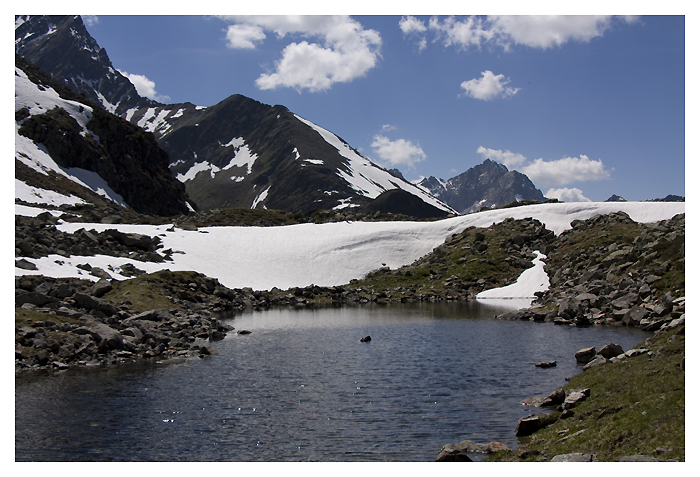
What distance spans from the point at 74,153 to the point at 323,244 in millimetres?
104929

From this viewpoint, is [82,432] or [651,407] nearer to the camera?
[651,407]

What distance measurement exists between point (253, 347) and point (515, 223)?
215ft

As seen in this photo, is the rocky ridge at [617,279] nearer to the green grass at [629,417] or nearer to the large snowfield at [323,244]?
the large snowfield at [323,244]

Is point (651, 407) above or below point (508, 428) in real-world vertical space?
above

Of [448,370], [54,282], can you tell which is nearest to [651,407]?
[448,370]

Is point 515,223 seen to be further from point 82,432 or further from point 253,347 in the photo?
point 82,432

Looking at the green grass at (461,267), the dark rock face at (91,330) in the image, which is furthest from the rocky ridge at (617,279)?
the dark rock face at (91,330)

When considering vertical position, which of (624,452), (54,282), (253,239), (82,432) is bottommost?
(82,432)

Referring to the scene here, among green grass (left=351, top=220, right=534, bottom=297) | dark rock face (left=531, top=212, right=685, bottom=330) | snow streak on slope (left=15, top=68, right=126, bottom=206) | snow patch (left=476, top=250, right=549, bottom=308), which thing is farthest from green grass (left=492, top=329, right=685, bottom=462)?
snow streak on slope (left=15, top=68, right=126, bottom=206)

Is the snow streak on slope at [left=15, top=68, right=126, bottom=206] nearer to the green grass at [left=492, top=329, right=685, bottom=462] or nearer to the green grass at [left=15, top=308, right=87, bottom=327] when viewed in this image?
the green grass at [left=15, top=308, right=87, bottom=327]

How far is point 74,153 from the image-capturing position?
15962 centimetres

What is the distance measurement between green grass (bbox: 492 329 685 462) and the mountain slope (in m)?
127

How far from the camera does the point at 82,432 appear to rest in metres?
20.3

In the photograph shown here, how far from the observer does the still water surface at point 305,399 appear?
1872 cm
